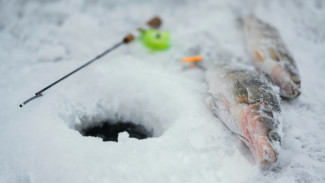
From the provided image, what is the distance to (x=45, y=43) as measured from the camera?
3629mm

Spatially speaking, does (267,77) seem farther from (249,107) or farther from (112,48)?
(112,48)

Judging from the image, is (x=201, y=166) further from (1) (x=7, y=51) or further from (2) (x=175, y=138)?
(1) (x=7, y=51)

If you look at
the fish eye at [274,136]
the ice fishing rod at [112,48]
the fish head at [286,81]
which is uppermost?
the ice fishing rod at [112,48]

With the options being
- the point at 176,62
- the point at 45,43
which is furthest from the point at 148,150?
the point at 45,43

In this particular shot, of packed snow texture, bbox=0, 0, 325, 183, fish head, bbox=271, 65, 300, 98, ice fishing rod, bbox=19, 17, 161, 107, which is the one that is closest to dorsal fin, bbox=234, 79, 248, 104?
packed snow texture, bbox=0, 0, 325, 183

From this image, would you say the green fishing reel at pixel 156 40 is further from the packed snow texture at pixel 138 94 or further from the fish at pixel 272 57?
the fish at pixel 272 57

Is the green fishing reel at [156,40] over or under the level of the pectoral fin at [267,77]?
over

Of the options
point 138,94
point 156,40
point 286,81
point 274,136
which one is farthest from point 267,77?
point 156,40

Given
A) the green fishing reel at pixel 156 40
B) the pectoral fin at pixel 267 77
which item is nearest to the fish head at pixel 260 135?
the pectoral fin at pixel 267 77

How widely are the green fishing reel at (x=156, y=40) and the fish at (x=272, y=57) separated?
116cm

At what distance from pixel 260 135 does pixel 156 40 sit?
207 centimetres

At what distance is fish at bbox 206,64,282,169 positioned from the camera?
7.02 feet

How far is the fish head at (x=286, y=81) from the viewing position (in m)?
2.92

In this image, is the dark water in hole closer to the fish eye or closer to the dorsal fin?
the dorsal fin
